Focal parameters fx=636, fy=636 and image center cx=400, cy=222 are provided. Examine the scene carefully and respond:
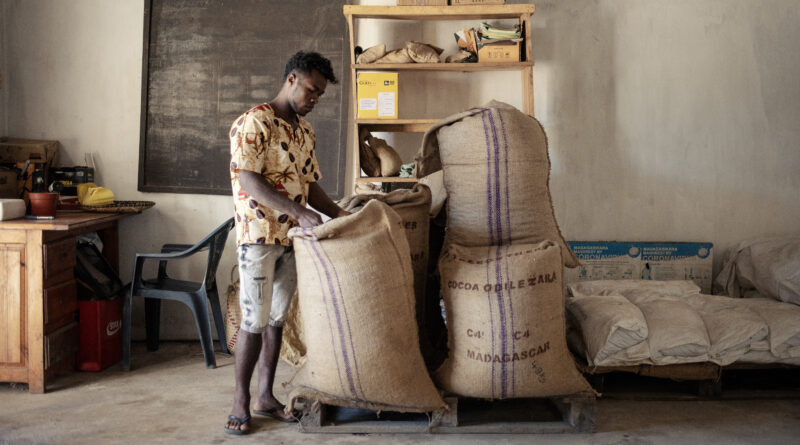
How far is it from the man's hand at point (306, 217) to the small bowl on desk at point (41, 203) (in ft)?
5.47

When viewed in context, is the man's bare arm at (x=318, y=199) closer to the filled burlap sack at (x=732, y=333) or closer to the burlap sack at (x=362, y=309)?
the burlap sack at (x=362, y=309)

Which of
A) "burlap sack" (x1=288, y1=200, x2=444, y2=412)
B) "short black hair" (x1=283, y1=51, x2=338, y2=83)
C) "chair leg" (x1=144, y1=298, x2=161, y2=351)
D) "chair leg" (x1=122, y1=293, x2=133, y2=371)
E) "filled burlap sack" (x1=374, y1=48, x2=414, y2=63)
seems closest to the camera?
"burlap sack" (x1=288, y1=200, x2=444, y2=412)

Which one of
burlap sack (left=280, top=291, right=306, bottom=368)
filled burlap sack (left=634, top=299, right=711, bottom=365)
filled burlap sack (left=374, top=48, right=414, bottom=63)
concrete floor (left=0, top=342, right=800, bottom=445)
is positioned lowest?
concrete floor (left=0, top=342, right=800, bottom=445)

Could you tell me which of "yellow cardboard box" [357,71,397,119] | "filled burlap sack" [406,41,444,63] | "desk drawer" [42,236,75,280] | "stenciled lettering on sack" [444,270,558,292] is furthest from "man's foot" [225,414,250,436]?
"filled burlap sack" [406,41,444,63]

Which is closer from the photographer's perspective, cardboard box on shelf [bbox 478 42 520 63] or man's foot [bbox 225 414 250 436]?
man's foot [bbox 225 414 250 436]

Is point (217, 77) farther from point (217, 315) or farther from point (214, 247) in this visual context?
point (217, 315)

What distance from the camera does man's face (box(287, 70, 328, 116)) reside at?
2658 mm

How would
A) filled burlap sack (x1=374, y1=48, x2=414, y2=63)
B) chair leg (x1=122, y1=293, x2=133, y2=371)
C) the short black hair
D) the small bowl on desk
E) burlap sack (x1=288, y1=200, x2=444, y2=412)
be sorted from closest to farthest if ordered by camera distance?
burlap sack (x1=288, y1=200, x2=444, y2=412) → the short black hair → the small bowl on desk → chair leg (x1=122, y1=293, x2=133, y2=371) → filled burlap sack (x1=374, y1=48, x2=414, y2=63)

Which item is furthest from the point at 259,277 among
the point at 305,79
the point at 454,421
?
the point at 454,421

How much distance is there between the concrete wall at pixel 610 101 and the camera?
4008mm

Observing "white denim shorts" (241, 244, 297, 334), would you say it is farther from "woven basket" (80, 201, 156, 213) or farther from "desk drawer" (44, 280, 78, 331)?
"woven basket" (80, 201, 156, 213)

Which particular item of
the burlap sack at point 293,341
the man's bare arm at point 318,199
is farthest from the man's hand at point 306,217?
the burlap sack at point 293,341

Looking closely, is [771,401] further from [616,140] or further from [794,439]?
[616,140]

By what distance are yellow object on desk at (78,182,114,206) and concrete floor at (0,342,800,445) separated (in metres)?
1.03
